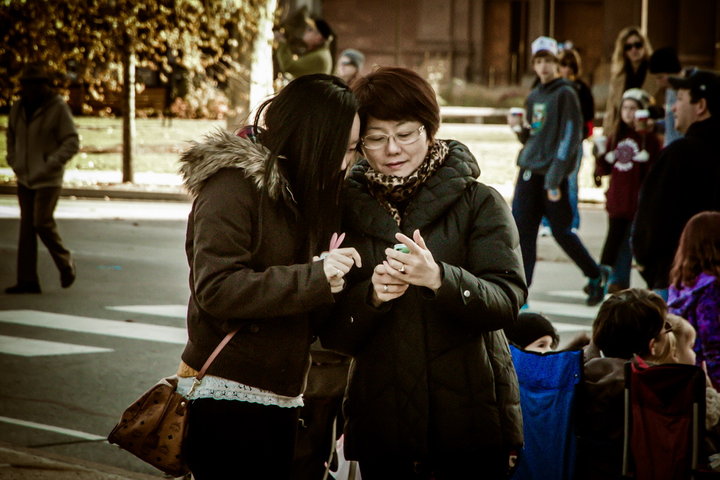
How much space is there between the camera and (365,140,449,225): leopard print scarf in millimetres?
3434

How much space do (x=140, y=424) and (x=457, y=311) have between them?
99cm

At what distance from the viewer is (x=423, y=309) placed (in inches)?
132

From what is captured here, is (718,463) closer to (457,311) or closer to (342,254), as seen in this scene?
(457,311)

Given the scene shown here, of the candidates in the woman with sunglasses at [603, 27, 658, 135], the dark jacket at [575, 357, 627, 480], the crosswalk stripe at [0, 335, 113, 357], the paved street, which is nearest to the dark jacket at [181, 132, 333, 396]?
the dark jacket at [575, 357, 627, 480]

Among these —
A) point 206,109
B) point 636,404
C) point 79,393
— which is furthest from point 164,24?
point 636,404

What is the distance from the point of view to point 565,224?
31.9 ft

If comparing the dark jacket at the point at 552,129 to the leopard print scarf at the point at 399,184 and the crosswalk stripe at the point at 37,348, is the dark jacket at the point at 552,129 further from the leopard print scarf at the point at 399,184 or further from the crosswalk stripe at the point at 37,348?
the leopard print scarf at the point at 399,184

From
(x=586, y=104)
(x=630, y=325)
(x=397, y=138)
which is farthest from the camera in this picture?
(x=586, y=104)

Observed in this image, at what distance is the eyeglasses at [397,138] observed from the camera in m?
3.45

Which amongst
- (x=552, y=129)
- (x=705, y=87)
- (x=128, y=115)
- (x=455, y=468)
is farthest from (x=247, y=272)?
(x=128, y=115)

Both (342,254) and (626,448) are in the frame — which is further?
(626,448)

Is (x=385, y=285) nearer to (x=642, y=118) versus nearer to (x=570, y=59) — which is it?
(x=642, y=118)

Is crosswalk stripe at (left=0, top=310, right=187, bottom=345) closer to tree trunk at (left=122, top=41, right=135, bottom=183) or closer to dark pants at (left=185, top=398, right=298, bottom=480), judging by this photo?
dark pants at (left=185, top=398, right=298, bottom=480)

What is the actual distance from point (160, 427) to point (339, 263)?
0.73m
